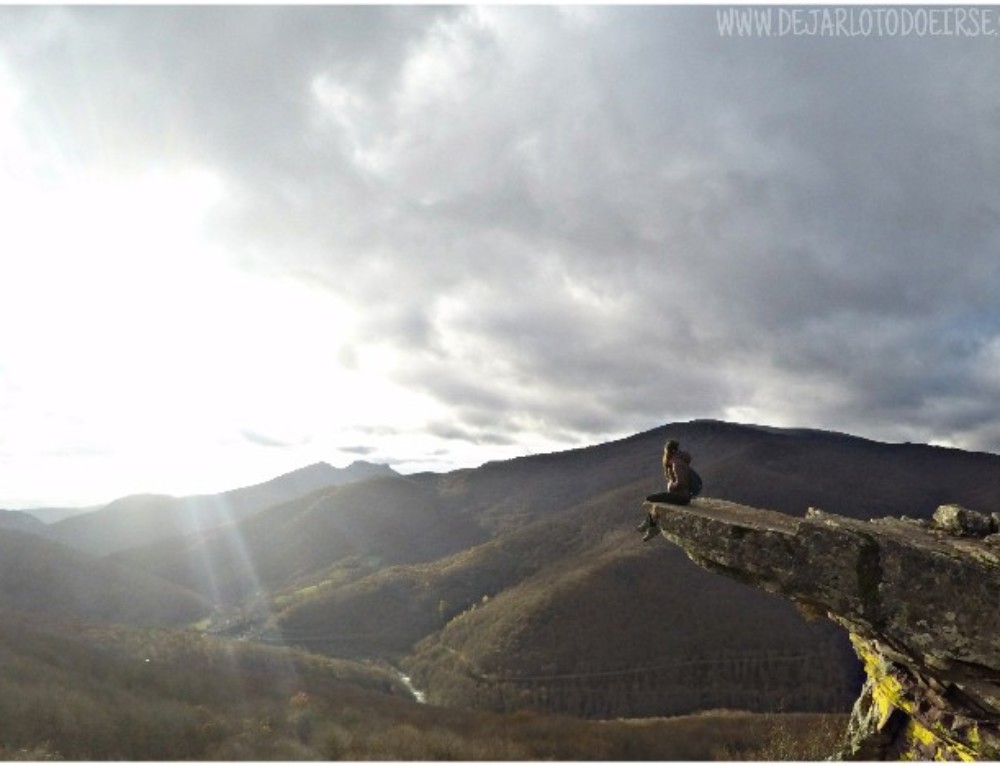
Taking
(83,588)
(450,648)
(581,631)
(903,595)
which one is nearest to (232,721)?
(903,595)

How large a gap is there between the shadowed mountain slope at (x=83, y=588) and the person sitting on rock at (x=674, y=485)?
132707 millimetres

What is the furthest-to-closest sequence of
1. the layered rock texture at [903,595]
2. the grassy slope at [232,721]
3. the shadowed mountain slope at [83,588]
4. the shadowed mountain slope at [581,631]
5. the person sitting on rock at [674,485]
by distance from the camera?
the shadowed mountain slope at [83,588]
the shadowed mountain slope at [581,631]
the grassy slope at [232,721]
the person sitting on rock at [674,485]
the layered rock texture at [903,595]

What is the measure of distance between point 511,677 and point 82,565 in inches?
4478

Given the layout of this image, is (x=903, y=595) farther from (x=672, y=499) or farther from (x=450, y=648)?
(x=450, y=648)

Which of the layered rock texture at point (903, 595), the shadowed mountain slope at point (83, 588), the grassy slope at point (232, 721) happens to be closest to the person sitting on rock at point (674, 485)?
the layered rock texture at point (903, 595)

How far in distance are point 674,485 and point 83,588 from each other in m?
152

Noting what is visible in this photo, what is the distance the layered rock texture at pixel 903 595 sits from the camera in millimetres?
10625

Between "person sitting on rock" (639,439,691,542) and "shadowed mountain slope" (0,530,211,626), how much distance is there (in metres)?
133

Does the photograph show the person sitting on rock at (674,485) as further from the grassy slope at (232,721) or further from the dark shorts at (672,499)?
the grassy slope at (232,721)

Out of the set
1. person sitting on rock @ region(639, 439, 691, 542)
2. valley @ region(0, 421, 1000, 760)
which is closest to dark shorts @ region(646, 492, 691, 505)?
person sitting on rock @ region(639, 439, 691, 542)

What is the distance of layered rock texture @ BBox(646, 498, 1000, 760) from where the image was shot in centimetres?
1062

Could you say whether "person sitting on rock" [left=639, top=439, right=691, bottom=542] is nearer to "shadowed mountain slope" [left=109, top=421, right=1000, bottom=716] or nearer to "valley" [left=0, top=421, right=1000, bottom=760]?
"valley" [left=0, top=421, right=1000, bottom=760]

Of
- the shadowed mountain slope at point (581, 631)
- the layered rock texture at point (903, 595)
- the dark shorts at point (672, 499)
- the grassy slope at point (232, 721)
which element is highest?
the dark shorts at point (672, 499)

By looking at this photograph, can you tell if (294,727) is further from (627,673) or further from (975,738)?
(627,673)
